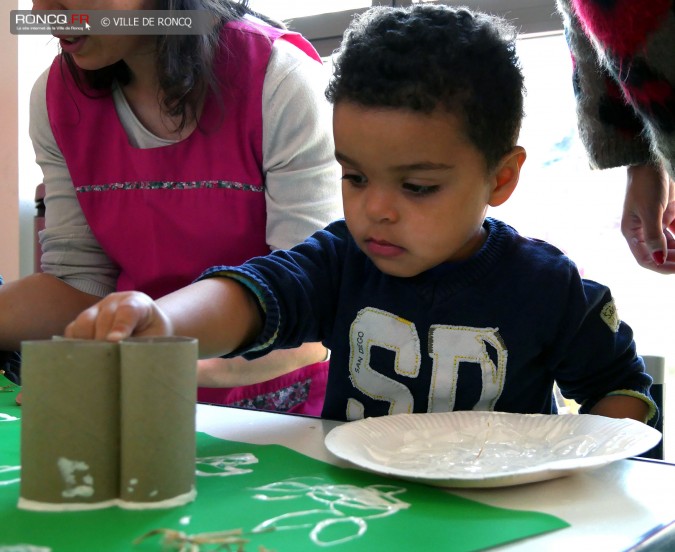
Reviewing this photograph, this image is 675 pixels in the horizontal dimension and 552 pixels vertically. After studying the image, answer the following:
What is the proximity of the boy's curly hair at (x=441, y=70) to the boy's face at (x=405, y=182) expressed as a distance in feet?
0.06

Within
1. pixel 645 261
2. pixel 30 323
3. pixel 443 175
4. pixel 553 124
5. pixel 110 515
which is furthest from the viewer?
pixel 553 124

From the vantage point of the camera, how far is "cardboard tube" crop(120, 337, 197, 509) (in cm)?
56

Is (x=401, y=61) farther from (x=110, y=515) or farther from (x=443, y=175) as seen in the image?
(x=110, y=515)

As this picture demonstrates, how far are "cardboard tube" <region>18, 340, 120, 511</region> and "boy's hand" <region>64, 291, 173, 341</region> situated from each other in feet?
0.14

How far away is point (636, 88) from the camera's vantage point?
94 cm

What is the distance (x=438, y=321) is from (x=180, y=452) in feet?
1.46

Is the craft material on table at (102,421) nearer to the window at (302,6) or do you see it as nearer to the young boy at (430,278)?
the young boy at (430,278)

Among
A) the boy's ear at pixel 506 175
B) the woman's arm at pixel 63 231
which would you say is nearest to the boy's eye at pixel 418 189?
the boy's ear at pixel 506 175

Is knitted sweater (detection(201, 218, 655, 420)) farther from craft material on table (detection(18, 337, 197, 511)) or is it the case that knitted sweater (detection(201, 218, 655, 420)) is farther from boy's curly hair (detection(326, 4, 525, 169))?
craft material on table (detection(18, 337, 197, 511))

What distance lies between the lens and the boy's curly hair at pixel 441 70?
2.92 ft

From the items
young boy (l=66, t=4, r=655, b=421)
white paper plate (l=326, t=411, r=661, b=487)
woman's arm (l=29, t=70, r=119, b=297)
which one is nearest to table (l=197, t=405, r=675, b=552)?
A: white paper plate (l=326, t=411, r=661, b=487)

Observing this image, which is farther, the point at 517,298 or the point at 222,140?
the point at 222,140

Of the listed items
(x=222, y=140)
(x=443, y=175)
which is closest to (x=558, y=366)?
(x=443, y=175)

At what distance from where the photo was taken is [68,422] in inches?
22.2
